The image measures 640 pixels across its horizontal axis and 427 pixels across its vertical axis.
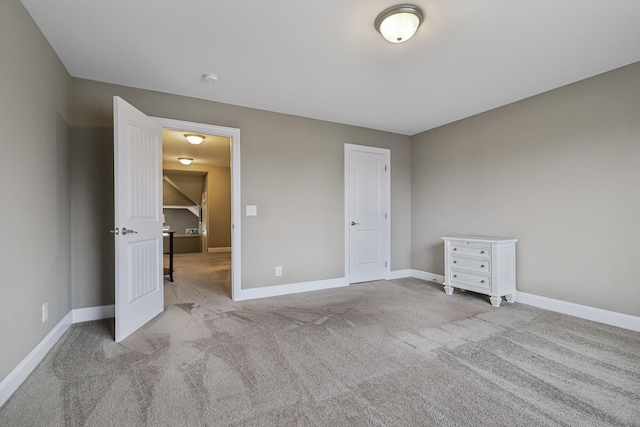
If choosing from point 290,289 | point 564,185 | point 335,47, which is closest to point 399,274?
point 290,289

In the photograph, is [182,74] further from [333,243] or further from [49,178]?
[333,243]

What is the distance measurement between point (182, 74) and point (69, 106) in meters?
1.10

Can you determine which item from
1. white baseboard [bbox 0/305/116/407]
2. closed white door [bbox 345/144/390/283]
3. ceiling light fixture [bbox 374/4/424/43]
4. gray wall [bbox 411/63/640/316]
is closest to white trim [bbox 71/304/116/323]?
white baseboard [bbox 0/305/116/407]

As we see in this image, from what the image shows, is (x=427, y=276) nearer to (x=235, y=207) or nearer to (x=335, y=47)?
(x=235, y=207)

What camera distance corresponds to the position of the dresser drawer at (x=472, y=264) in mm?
3330

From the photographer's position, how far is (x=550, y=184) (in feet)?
10.3

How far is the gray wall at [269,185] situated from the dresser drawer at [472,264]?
117 cm

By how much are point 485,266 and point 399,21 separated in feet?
8.99

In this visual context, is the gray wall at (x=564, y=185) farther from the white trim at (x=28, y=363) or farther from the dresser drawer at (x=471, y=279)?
the white trim at (x=28, y=363)

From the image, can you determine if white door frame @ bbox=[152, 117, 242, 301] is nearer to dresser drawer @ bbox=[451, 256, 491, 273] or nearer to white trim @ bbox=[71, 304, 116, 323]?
white trim @ bbox=[71, 304, 116, 323]

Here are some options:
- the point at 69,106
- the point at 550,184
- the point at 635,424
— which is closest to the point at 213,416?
the point at 635,424

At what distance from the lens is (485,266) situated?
132 inches

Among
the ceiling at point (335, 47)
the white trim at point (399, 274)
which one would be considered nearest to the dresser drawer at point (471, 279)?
the white trim at point (399, 274)

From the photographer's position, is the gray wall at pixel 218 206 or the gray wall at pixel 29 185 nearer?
→ the gray wall at pixel 29 185
